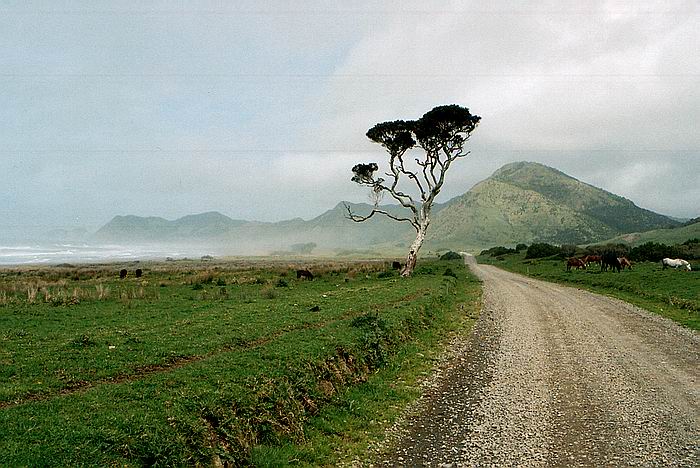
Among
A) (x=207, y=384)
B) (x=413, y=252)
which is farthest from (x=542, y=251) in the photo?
(x=207, y=384)

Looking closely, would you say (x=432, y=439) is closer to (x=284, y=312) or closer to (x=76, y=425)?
(x=76, y=425)

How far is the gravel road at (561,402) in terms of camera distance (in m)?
8.48

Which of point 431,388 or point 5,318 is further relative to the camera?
point 5,318

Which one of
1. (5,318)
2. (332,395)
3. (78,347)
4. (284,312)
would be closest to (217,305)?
(284,312)

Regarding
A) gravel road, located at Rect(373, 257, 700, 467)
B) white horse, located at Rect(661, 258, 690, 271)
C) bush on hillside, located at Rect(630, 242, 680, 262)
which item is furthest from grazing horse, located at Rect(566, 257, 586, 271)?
gravel road, located at Rect(373, 257, 700, 467)

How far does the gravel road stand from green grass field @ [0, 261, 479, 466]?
3.99ft

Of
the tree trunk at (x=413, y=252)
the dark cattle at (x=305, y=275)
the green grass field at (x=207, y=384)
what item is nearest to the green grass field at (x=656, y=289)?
the green grass field at (x=207, y=384)

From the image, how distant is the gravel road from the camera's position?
8484 millimetres

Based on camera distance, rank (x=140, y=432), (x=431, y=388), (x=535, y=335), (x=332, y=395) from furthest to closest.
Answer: (x=535, y=335) → (x=431, y=388) → (x=332, y=395) → (x=140, y=432)

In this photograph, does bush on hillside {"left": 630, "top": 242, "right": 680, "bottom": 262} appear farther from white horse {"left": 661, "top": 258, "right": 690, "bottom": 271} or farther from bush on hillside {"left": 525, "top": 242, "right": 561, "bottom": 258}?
bush on hillside {"left": 525, "top": 242, "right": 561, "bottom": 258}

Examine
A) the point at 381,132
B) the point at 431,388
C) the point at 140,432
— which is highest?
the point at 381,132

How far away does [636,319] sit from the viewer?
2248 centimetres

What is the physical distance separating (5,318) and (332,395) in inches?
692

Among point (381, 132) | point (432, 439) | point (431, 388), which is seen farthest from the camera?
point (381, 132)
